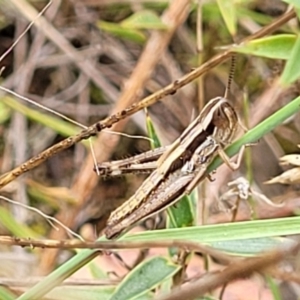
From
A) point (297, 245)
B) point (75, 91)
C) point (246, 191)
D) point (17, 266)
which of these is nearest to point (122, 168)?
point (246, 191)

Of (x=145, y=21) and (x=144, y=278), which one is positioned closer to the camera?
(x=144, y=278)

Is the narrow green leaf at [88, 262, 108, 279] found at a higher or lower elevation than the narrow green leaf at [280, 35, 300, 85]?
lower

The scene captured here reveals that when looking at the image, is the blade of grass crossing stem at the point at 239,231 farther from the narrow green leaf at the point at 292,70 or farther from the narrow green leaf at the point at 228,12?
the narrow green leaf at the point at 228,12

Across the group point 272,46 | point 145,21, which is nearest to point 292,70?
point 272,46

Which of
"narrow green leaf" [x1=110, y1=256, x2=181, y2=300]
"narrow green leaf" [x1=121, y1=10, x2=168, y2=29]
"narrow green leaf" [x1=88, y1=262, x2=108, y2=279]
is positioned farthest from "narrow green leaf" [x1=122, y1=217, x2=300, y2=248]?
"narrow green leaf" [x1=121, y1=10, x2=168, y2=29]

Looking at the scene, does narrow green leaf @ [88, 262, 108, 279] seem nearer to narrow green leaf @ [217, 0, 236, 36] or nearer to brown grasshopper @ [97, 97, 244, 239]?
brown grasshopper @ [97, 97, 244, 239]

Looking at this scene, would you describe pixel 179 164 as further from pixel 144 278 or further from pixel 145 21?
pixel 145 21

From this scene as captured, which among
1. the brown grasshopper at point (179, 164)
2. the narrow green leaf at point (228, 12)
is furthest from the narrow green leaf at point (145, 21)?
the brown grasshopper at point (179, 164)
